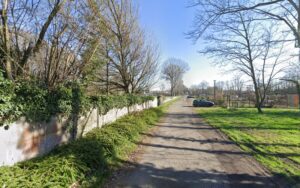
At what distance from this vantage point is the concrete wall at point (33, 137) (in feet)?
16.6

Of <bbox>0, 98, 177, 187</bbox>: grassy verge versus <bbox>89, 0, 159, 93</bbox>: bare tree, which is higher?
<bbox>89, 0, 159, 93</bbox>: bare tree

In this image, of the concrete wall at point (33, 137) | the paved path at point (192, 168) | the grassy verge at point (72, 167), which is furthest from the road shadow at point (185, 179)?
the concrete wall at point (33, 137)

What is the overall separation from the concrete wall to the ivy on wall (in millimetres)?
199

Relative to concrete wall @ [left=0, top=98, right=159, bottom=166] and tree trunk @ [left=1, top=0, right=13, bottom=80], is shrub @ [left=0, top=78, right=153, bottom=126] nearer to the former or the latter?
concrete wall @ [left=0, top=98, right=159, bottom=166]

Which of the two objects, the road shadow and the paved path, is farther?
the paved path

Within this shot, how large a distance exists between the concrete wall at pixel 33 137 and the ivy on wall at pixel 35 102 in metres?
0.20

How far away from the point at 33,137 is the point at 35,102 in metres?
0.89

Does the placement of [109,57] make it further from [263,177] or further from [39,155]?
[263,177]

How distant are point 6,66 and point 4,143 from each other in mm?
3011

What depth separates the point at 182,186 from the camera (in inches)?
202

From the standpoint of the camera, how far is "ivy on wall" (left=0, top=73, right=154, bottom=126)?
16.3 ft

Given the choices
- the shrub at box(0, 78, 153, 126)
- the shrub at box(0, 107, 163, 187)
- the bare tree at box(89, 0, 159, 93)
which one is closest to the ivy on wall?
the shrub at box(0, 78, 153, 126)

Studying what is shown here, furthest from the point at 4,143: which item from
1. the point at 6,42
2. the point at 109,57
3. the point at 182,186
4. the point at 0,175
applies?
the point at 109,57

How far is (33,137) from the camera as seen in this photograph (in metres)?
5.96
